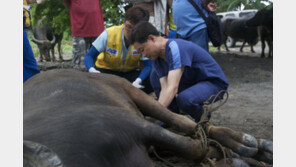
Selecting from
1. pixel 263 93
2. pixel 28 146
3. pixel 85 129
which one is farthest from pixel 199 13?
pixel 28 146

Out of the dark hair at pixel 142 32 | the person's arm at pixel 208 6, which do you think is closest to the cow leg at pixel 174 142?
the dark hair at pixel 142 32

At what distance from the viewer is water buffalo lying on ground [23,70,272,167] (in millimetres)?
2041

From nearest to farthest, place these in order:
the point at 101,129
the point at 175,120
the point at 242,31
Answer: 1. the point at 101,129
2. the point at 175,120
3. the point at 242,31

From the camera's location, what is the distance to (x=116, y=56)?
4875 millimetres

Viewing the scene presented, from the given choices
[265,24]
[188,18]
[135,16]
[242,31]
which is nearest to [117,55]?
[135,16]

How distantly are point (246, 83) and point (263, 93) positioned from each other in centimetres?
132

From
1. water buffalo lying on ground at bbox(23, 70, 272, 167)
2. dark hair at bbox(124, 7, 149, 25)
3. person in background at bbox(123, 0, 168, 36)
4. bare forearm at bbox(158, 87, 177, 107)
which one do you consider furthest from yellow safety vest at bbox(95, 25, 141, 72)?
water buffalo lying on ground at bbox(23, 70, 272, 167)

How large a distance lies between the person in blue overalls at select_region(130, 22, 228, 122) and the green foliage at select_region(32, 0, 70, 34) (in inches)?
207

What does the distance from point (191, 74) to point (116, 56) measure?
51.5 inches

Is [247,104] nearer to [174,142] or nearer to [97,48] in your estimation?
[97,48]

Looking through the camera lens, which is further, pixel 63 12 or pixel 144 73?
pixel 63 12

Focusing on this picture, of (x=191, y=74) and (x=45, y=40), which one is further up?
(x=191, y=74)

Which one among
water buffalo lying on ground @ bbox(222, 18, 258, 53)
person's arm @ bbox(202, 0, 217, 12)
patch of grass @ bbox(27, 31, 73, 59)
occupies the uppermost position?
person's arm @ bbox(202, 0, 217, 12)

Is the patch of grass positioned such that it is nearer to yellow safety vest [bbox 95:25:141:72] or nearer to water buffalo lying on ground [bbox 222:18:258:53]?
yellow safety vest [bbox 95:25:141:72]
